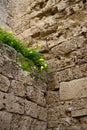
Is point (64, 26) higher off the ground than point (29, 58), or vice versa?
point (64, 26)

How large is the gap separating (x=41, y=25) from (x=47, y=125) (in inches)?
88.9

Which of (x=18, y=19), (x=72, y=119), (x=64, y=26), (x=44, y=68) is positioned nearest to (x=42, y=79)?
(x=44, y=68)

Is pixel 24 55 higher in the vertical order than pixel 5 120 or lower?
higher

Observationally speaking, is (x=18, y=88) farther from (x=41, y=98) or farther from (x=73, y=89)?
(x=73, y=89)

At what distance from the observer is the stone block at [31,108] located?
11.3ft

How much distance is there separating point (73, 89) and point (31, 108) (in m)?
0.79

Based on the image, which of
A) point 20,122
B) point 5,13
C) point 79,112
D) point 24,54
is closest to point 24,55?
point 24,54

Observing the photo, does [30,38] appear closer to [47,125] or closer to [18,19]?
[18,19]

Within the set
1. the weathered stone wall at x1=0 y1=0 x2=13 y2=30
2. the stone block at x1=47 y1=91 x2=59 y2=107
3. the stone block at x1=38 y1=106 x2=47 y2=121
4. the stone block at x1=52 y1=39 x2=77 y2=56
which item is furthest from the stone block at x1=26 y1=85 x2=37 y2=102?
the weathered stone wall at x1=0 y1=0 x2=13 y2=30

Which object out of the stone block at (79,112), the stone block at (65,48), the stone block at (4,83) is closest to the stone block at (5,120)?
the stone block at (4,83)

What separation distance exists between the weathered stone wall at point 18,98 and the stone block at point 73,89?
38 cm

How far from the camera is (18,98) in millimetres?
3357

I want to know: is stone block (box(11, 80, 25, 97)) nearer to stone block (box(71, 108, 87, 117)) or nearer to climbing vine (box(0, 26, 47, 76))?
climbing vine (box(0, 26, 47, 76))

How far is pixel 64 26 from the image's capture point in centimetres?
445
